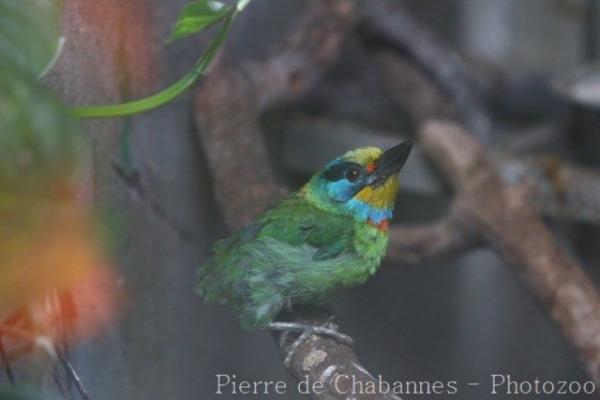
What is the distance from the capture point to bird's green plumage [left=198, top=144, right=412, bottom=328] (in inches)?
36.8

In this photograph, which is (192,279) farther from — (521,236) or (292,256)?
(521,236)

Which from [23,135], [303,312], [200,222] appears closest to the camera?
[23,135]

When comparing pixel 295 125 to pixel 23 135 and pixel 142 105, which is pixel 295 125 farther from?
pixel 23 135

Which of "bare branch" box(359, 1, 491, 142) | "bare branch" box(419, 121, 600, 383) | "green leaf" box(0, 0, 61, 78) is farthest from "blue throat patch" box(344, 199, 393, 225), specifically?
"bare branch" box(359, 1, 491, 142)

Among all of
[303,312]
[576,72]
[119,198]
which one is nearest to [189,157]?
[119,198]

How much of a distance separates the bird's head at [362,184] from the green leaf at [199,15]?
0.18m

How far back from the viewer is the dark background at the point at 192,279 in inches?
38.7

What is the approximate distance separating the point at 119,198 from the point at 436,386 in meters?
0.36

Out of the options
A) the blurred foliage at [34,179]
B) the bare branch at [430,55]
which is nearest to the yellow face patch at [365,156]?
the blurred foliage at [34,179]

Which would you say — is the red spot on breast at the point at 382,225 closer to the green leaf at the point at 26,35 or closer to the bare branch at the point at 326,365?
the bare branch at the point at 326,365

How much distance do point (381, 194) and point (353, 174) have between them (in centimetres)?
3

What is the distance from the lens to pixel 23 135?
2.15 feet

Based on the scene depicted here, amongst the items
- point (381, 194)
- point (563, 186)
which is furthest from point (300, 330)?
point (563, 186)

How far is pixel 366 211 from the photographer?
98 cm
